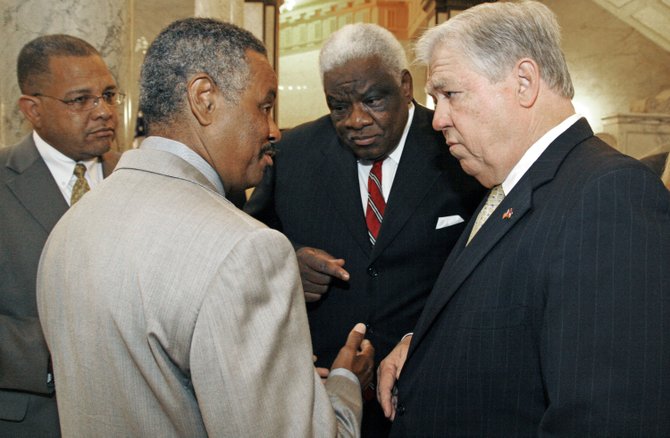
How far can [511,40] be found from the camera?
168 cm

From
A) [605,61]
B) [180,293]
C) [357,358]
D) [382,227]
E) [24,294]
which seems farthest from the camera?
[605,61]

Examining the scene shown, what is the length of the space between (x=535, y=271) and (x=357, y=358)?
65 centimetres

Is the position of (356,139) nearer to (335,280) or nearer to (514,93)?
(335,280)

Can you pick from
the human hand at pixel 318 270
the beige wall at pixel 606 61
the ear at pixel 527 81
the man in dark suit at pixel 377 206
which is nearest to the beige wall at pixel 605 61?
the beige wall at pixel 606 61

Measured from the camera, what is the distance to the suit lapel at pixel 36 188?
7.95 ft

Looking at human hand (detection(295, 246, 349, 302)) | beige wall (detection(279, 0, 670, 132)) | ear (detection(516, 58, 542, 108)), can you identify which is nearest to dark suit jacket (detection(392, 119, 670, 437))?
ear (detection(516, 58, 542, 108))

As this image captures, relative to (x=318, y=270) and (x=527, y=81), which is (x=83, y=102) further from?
(x=527, y=81)

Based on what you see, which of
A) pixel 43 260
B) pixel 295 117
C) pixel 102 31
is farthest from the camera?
pixel 295 117

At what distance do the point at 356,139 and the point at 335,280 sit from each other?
59cm

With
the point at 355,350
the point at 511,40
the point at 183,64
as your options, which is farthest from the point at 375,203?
the point at 183,64

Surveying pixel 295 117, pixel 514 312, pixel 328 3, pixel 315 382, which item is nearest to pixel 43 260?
pixel 315 382

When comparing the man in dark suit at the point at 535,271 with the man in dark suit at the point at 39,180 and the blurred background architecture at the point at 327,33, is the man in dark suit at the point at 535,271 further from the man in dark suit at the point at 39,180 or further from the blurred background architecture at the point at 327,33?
the blurred background architecture at the point at 327,33

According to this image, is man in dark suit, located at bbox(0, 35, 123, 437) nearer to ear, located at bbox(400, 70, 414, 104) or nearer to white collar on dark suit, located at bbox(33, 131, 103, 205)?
white collar on dark suit, located at bbox(33, 131, 103, 205)

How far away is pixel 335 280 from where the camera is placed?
106 inches
